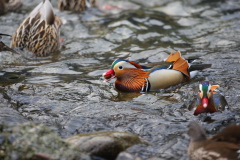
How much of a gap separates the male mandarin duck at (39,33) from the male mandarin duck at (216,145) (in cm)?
588

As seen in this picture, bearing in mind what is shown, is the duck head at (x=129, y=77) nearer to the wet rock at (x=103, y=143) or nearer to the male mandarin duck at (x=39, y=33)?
the wet rock at (x=103, y=143)

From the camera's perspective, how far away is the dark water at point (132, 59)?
6.29 m

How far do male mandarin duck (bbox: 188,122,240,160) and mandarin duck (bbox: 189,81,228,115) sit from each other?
1.14m

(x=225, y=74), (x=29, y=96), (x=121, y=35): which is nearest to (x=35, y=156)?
(x=29, y=96)

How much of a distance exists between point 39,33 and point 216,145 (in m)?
6.52

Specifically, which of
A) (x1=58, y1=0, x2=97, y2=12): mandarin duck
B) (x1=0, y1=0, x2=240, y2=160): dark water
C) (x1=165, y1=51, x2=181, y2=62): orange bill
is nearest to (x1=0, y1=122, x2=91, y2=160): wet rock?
(x1=0, y1=0, x2=240, y2=160): dark water

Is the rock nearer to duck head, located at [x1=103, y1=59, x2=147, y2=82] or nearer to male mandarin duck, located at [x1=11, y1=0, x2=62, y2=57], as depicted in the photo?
duck head, located at [x1=103, y1=59, x2=147, y2=82]

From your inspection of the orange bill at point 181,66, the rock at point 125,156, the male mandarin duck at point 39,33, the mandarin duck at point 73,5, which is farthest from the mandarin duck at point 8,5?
the rock at point 125,156

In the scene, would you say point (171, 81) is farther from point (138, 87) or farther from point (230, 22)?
point (230, 22)

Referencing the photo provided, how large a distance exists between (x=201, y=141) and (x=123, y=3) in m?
9.40

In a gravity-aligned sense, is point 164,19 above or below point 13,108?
above

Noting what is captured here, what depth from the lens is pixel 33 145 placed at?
4.95 meters

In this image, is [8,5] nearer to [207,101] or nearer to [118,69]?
[118,69]

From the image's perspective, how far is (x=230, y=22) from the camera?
39.3ft
